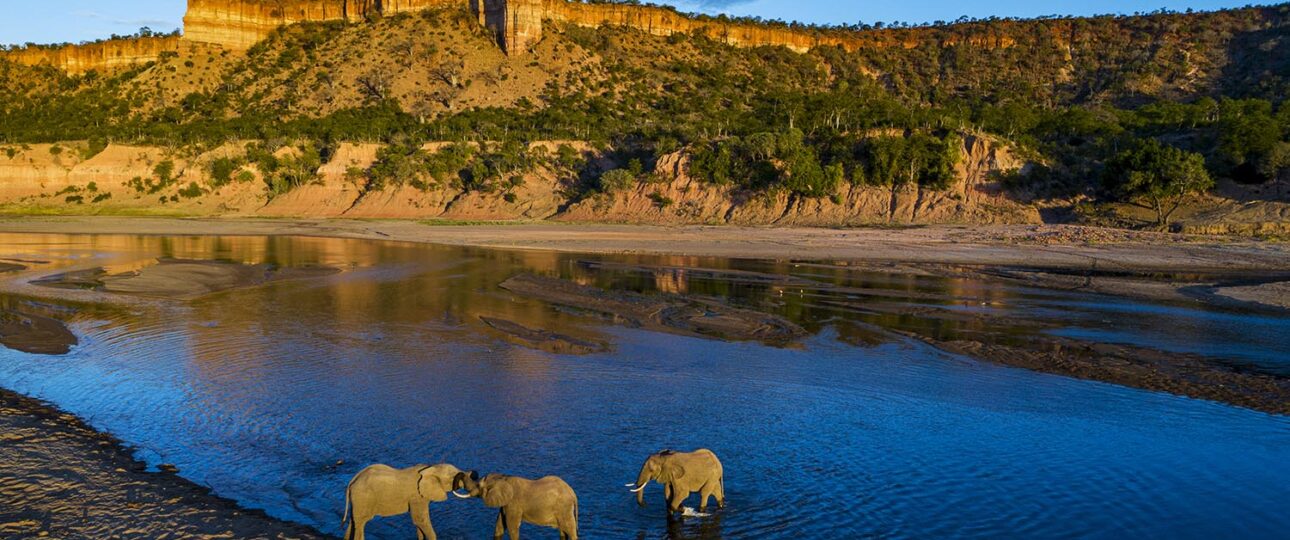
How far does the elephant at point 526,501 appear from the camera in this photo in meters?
7.02

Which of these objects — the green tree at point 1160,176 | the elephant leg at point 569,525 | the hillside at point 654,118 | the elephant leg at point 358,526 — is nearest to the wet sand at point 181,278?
the elephant leg at point 358,526

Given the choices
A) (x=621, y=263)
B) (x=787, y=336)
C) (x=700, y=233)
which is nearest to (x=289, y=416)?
(x=787, y=336)

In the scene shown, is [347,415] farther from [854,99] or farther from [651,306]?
[854,99]

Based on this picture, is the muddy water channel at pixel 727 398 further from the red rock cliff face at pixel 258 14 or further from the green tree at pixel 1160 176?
the red rock cliff face at pixel 258 14

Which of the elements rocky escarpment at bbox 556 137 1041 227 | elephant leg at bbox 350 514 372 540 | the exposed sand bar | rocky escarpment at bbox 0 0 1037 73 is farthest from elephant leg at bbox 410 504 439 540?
rocky escarpment at bbox 0 0 1037 73

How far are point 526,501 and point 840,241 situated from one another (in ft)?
117

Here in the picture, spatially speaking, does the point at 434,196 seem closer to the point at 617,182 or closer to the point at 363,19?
the point at 617,182

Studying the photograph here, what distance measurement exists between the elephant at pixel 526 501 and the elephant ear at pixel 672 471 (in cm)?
112

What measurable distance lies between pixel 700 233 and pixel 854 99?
45.8m

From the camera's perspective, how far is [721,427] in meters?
11.1

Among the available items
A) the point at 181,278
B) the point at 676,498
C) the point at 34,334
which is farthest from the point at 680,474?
the point at 181,278

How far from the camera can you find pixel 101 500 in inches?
312

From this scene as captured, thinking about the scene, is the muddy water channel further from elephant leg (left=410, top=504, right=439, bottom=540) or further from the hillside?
the hillside

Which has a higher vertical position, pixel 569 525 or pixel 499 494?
pixel 499 494
